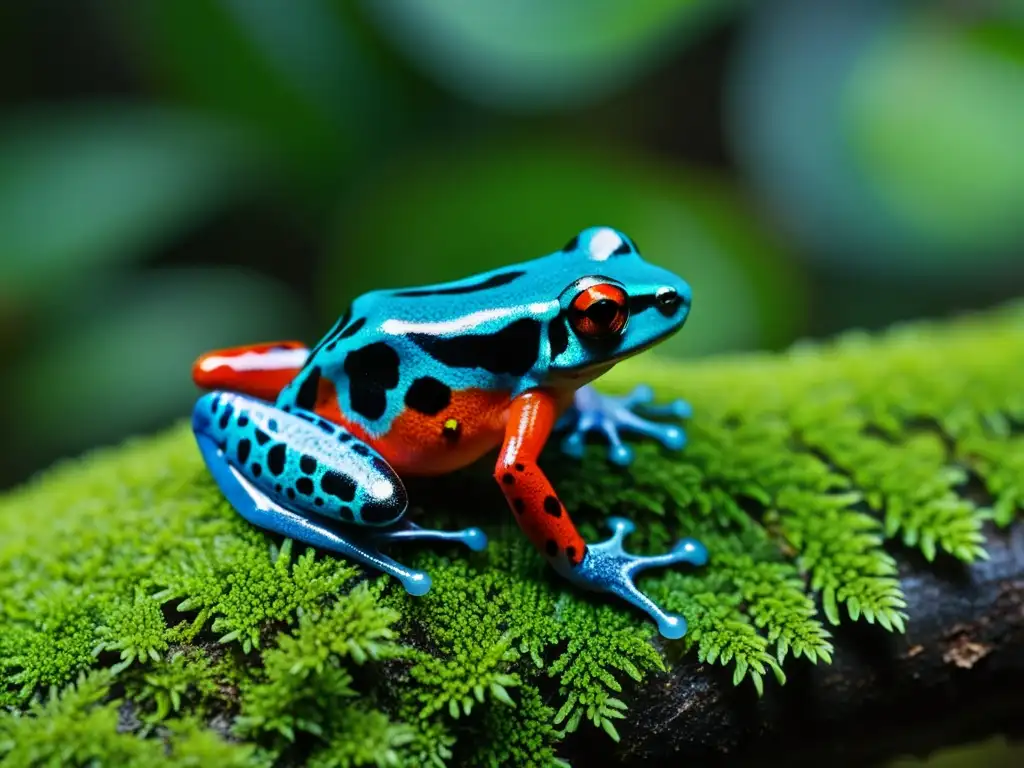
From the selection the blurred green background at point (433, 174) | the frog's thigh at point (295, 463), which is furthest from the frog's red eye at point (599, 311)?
the blurred green background at point (433, 174)

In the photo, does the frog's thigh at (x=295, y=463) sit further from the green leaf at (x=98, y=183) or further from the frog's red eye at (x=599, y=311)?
the green leaf at (x=98, y=183)

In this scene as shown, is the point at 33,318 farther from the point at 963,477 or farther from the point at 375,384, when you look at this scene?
the point at 963,477

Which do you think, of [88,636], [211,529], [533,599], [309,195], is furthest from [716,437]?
[309,195]

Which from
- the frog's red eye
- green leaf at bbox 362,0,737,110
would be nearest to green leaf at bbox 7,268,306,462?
green leaf at bbox 362,0,737,110

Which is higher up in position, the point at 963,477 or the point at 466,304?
the point at 466,304

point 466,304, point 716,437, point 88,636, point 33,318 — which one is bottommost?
point 33,318

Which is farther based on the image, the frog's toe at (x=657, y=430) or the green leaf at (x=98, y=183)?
the green leaf at (x=98, y=183)
